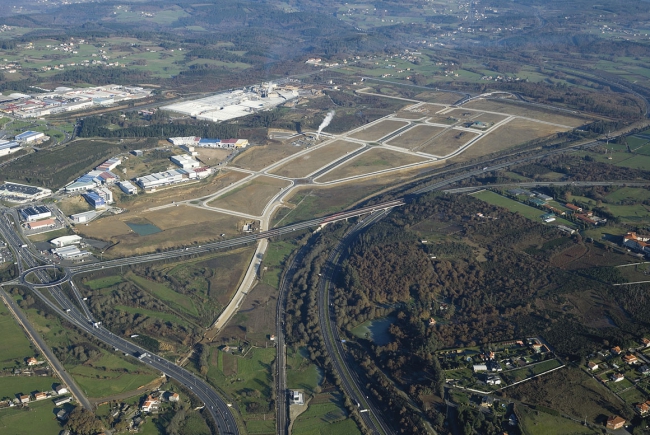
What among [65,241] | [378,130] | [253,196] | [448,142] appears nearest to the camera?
[65,241]

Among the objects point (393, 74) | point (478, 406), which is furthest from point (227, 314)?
point (393, 74)

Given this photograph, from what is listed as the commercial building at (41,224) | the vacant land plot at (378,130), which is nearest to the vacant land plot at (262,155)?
the vacant land plot at (378,130)

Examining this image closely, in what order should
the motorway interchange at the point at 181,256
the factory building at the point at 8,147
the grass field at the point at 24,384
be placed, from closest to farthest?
1. the motorway interchange at the point at 181,256
2. the grass field at the point at 24,384
3. the factory building at the point at 8,147

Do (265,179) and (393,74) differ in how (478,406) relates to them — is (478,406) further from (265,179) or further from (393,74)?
(393,74)

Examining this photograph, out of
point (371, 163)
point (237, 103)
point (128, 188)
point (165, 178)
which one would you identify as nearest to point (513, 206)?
point (371, 163)

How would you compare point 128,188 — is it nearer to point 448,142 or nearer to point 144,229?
point 144,229

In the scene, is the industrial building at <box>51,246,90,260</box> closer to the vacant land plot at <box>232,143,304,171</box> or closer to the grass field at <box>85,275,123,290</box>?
the grass field at <box>85,275,123,290</box>

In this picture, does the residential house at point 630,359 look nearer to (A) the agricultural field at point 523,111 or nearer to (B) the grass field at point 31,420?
(B) the grass field at point 31,420
